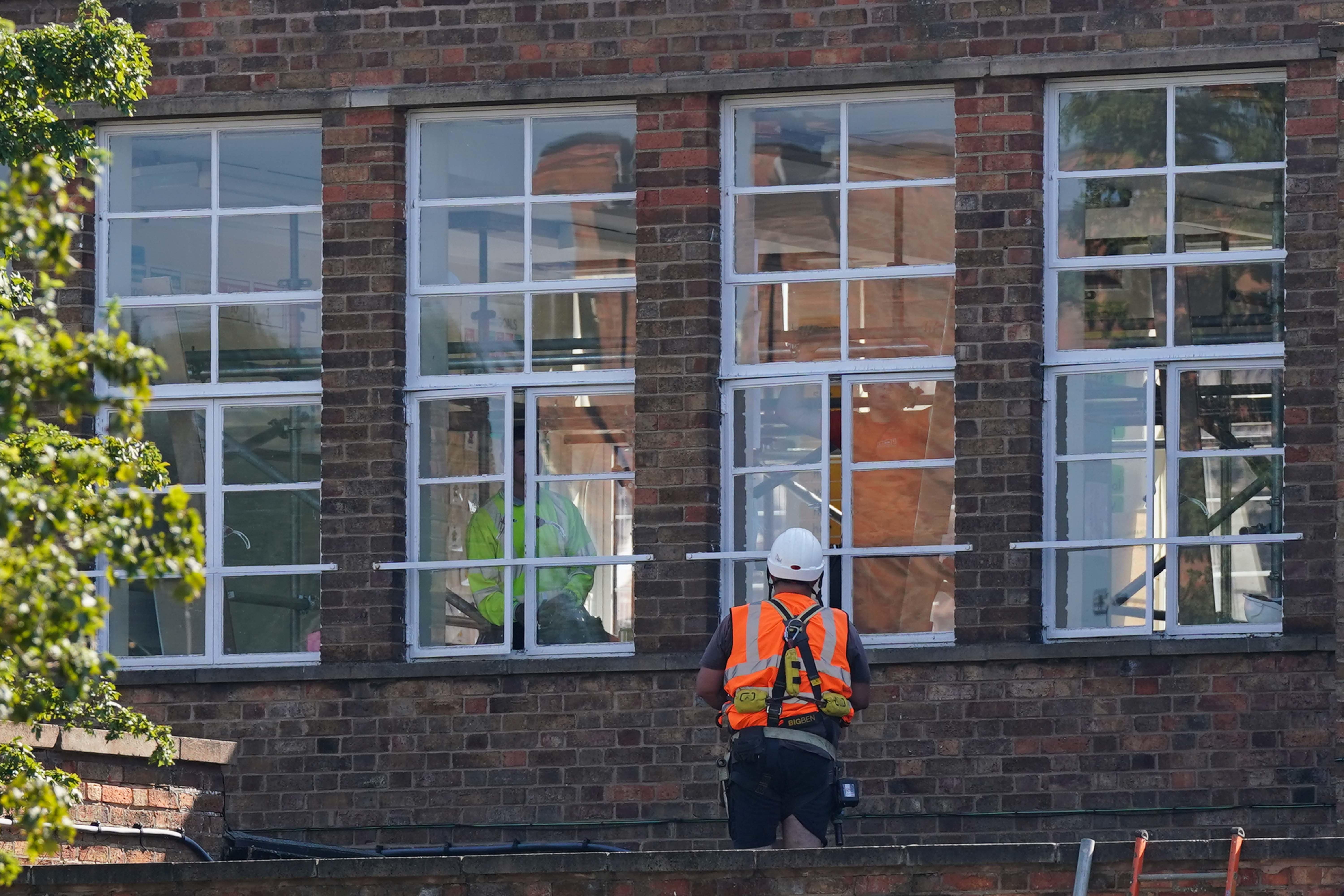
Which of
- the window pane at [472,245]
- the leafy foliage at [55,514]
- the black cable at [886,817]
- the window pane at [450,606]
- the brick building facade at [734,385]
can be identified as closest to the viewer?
the leafy foliage at [55,514]

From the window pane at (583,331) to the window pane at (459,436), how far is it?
0.37 meters

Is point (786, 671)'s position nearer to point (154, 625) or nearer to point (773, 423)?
point (773, 423)

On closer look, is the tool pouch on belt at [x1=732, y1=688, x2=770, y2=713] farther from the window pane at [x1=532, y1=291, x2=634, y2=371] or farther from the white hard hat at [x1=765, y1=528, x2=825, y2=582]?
the window pane at [x1=532, y1=291, x2=634, y2=371]

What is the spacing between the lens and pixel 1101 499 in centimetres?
1280

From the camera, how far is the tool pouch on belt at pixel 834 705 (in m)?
9.98

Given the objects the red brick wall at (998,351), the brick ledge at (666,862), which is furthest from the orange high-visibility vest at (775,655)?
the red brick wall at (998,351)

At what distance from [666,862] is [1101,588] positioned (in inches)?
163

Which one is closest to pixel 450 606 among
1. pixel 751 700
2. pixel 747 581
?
pixel 747 581

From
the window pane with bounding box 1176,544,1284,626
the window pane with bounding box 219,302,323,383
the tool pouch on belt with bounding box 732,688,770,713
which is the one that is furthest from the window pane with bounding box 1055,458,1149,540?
the window pane with bounding box 219,302,323,383

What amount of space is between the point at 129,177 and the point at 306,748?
3.30 m

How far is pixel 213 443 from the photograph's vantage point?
1375 centimetres

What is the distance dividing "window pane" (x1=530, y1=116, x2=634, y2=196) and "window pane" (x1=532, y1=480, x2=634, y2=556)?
1.54 metres

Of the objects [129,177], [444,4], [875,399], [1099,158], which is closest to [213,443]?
[129,177]

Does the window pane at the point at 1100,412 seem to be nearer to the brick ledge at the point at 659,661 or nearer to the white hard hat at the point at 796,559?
the brick ledge at the point at 659,661
